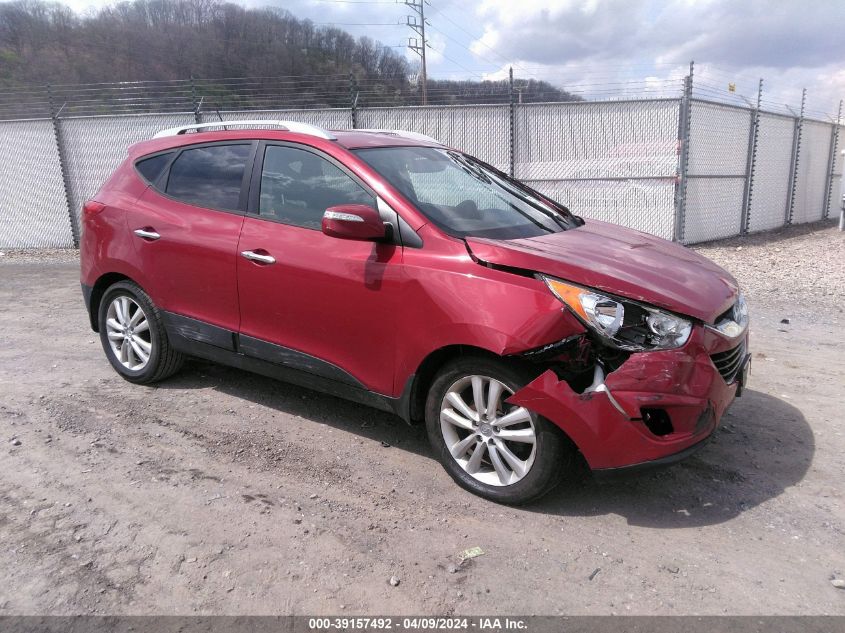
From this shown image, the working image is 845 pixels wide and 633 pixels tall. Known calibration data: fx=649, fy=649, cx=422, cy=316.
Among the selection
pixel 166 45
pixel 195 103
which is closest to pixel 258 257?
pixel 195 103

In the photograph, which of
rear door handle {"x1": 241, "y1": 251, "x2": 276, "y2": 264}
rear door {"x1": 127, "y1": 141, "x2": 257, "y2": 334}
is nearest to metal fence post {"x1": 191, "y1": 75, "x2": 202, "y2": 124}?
rear door {"x1": 127, "y1": 141, "x2": 257, "y2": 334}

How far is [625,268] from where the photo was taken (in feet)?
10.3

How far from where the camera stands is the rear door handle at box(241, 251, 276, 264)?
3.78 meters

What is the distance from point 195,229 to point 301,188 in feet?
2.72

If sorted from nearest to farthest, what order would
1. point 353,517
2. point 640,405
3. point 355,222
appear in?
point 640,405, point 353,517, point 355,222

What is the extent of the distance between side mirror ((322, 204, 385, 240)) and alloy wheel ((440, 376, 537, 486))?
2.87ft

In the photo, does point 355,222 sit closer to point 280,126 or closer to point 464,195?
point 464,195

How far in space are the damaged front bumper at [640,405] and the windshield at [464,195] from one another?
993 millimetres

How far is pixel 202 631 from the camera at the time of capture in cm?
236

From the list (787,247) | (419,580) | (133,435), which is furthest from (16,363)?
(787,247)

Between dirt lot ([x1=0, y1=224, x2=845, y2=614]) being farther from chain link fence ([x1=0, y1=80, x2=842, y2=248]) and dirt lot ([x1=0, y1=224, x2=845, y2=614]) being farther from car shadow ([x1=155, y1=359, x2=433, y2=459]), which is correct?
chain link fence ([x1=0, y1=80, x2=842, y2=248])

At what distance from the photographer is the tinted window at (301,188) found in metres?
3.64

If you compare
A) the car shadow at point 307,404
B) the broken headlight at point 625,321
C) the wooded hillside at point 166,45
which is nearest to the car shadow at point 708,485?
the broken headlight at point 625,321

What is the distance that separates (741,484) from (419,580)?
1.83 metres
